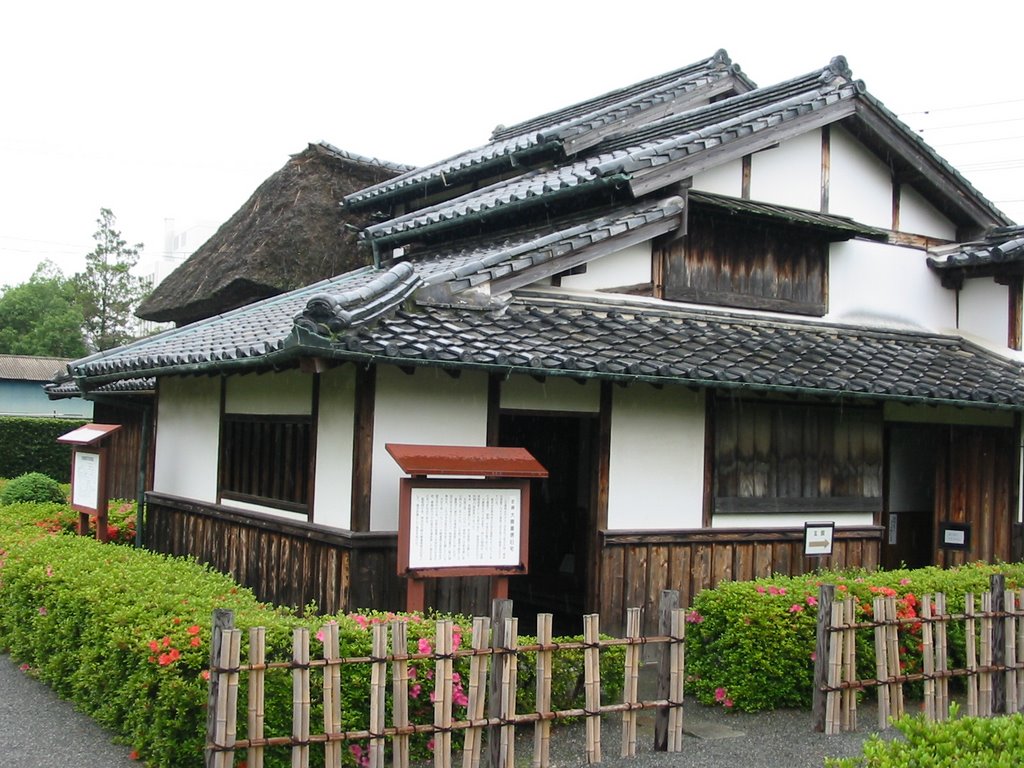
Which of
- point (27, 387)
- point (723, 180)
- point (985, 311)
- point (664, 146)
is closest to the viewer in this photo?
point (664, 146)

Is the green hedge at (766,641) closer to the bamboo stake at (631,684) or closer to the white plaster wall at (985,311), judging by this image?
the bamboo stake at (631,684)

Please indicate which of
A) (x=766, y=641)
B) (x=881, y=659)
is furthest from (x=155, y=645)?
(x=881, y=659)

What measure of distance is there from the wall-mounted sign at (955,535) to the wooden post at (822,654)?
5691 millimetres

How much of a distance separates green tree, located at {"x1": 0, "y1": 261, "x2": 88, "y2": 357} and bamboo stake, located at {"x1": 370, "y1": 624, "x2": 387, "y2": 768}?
167ft

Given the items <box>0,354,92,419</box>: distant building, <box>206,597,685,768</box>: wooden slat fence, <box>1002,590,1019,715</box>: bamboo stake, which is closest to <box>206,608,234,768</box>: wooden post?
<box>206,597,685,768</box>: wooden slat fence

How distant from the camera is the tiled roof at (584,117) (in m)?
13.6

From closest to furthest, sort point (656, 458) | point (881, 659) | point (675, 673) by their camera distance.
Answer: point (675, 673) → point (881, 659) → point (656, 458)

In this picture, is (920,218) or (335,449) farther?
(920,218)

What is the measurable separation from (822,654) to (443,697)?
291 centimetres

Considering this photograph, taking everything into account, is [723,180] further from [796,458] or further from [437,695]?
[437,695]

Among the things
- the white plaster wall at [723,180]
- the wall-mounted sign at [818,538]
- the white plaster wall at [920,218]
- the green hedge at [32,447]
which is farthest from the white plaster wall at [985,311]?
the green hedge at [32,447]

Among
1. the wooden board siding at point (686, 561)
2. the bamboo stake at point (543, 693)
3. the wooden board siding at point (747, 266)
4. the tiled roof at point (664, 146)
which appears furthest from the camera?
the wooden board siding at point (747, 266)

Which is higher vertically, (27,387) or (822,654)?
(27,387)

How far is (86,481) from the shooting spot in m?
11.9
